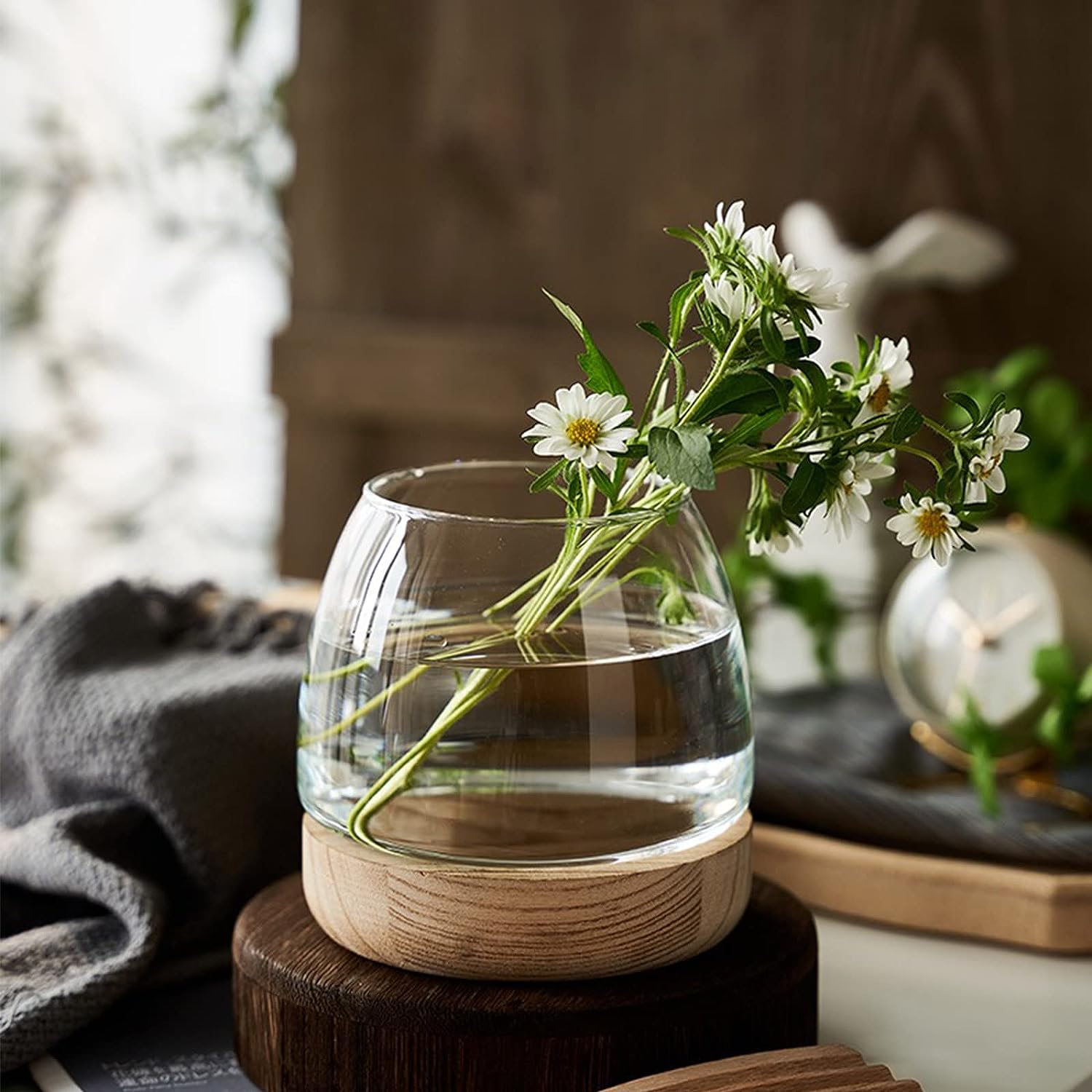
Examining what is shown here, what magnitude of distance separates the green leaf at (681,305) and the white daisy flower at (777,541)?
88 millimetres

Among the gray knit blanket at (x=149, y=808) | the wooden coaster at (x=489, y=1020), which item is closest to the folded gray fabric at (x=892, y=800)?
the gray knit blanket at (x=149, y=808)

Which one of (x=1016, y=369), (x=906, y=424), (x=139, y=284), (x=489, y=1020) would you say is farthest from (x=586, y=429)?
(x=139, y=284)

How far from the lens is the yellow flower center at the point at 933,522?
0.55 metres

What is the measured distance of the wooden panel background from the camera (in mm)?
1342

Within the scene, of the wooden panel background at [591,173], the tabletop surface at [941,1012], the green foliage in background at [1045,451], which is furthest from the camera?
the wooden panel background at [591,173]

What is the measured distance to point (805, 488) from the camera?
1.84 ft

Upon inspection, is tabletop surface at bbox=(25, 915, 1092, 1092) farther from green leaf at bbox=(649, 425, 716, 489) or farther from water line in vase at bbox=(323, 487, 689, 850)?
green leaf at bbox=(649, 425, 716, 489)

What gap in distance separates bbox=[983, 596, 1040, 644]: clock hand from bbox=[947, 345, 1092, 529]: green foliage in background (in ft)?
0.41

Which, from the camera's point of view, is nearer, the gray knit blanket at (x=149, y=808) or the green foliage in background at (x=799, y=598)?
the gray knit blanket at (x=149, y=808)

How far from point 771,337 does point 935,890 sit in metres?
0.38

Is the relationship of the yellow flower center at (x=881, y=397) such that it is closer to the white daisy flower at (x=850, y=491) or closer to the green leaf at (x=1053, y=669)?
the white daisy flower at (x=850, y=491)

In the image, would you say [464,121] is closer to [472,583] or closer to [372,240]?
[372,240]

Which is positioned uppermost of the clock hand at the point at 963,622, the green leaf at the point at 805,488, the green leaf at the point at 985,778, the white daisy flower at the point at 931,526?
the green leaf at the point at 805,488

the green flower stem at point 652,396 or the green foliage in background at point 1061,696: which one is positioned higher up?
the green flower stem at point 652,396
